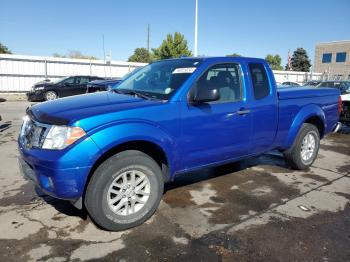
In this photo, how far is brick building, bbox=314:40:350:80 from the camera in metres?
58.5

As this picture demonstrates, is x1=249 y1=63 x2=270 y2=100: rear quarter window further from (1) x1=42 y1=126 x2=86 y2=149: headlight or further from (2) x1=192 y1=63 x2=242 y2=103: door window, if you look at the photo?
(1) x1=42 y1=126 x2=86 y2=149: headlight

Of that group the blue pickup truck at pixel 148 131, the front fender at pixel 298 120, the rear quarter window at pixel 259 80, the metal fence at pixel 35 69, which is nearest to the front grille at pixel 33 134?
the blue pickup truck at pixel 148 131

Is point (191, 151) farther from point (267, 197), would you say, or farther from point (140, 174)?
point (267, 197)

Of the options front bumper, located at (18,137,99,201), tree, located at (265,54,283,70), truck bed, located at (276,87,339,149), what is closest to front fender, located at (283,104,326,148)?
truck bed, located at (276,87,339,149)

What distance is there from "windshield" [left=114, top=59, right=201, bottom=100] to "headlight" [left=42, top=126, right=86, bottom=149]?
1184 mm

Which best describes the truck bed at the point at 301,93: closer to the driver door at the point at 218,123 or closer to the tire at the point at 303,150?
the tire at the point at 303,150

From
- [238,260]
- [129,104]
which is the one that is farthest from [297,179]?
[129,104]

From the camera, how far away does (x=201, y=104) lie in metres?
4.09

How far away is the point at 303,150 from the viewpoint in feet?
19.5

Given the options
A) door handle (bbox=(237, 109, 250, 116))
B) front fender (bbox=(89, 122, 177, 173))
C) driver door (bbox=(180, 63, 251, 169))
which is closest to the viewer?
front fender (bbox=(89, 122, 177, 173))

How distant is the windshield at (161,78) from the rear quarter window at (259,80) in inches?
37.1

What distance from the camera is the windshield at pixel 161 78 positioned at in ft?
13.5

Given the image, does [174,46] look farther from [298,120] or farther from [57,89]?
[298,120]

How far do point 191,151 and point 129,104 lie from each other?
963 millimetres
